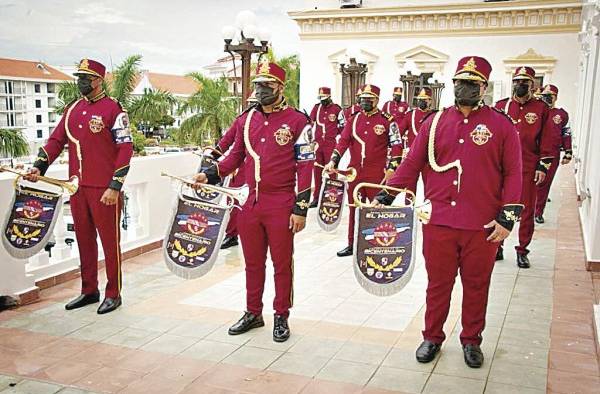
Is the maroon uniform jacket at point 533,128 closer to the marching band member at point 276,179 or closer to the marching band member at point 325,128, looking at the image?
the marching band member at point 276,179

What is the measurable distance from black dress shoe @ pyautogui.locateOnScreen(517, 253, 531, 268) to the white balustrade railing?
154 inches

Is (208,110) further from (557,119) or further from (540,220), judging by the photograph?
(557,119)

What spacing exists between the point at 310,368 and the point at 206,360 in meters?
0.68

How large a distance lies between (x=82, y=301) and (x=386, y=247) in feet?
8.63

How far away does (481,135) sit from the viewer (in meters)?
3.64

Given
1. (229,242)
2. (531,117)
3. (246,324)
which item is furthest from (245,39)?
(246,324)

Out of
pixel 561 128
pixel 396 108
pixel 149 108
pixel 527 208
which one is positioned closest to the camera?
pixel 527 208

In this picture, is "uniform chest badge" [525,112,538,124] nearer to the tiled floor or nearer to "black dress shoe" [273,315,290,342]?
the tiled floor

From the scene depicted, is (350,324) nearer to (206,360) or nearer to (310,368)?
(310,368)

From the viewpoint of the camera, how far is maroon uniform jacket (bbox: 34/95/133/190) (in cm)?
466

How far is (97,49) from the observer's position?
46.3 m

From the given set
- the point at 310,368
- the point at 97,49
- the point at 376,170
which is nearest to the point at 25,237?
the point at 310,368

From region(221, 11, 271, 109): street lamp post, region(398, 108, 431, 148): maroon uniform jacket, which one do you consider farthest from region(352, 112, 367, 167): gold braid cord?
region(398, 108, 431, 148): maroon uniform jacket

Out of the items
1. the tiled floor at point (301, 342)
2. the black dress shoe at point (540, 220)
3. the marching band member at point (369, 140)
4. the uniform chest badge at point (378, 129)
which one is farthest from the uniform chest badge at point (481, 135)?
the black dress shoe at point (540, 220)
